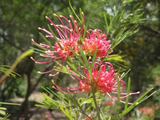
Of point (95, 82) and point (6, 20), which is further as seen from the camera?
point (6, 20)

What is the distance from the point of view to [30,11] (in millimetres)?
2818

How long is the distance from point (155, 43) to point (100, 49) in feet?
7.91

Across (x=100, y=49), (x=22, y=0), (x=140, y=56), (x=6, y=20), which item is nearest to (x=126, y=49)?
(x=140, y=56)

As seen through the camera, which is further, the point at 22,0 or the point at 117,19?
the point at 22,0

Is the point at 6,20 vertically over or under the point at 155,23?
over

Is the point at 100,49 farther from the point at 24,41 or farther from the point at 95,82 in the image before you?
the point at 24,41

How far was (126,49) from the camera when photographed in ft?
7.51

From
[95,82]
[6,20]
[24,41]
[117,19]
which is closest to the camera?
[95,82]

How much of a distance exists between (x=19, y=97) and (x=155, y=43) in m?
8.66

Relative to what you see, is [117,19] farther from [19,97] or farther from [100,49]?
[19,97]

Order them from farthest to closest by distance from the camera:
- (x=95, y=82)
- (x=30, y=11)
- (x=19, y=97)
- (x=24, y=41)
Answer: (x=19, y=97)
(x=24, y=41)
(x=30, y=11)
(x=95, y=82)

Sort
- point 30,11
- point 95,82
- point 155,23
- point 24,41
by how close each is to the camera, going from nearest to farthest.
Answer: point 95,82
point 155,23
point 30,11
point 24,41

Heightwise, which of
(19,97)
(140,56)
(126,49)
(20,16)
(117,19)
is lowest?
(19,97)

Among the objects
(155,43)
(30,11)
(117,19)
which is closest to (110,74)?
(117,19)
